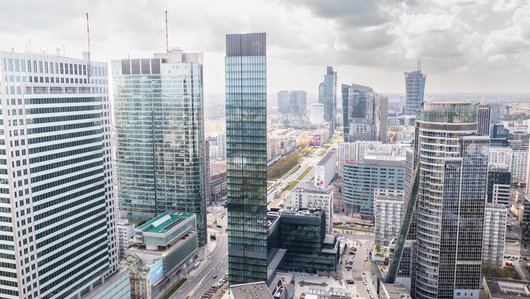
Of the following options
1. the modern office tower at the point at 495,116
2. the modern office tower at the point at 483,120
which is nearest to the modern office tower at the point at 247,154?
the modern office tower at the point at 483,120

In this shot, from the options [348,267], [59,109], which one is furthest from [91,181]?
[348,267]

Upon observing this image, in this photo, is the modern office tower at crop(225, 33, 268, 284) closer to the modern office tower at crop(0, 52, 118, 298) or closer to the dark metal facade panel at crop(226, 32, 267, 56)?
the dark metal facade panel at crop(226, 32, 267, 56)

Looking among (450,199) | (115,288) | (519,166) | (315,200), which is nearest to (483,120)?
(519,166)

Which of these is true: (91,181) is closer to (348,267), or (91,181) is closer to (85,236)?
(85,236)

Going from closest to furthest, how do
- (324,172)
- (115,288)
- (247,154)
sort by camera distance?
1. (115,288)
2. (247,154)
3. (324,172)

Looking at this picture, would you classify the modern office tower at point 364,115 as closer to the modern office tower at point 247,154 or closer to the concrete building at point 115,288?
the modern office tower at point 247,154

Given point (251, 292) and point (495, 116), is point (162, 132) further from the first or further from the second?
point (495, 116)
